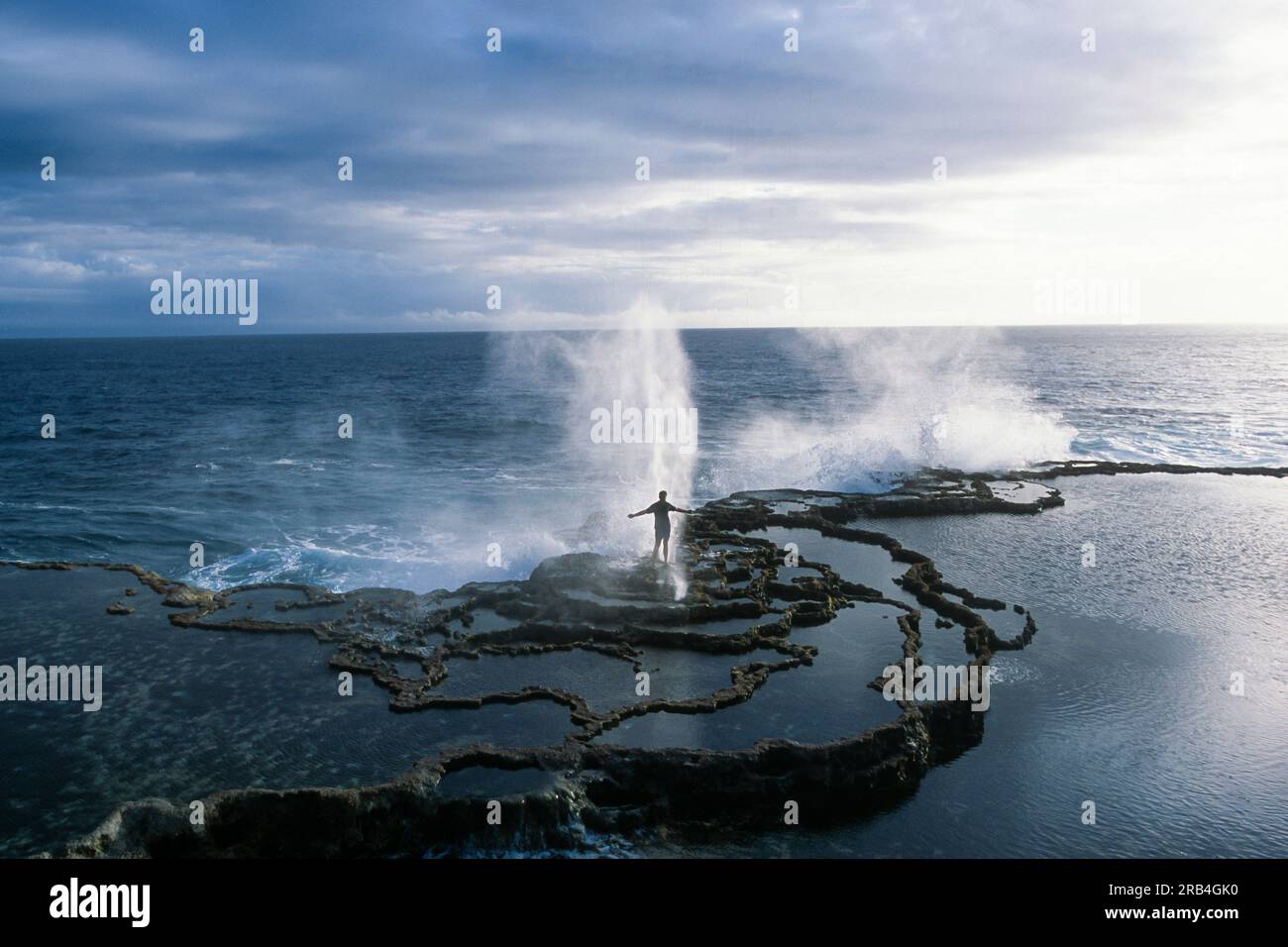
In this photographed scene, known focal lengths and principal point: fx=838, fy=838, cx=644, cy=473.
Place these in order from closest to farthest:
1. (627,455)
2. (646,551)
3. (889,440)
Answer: (646,551) < (889,440) < (627,455)

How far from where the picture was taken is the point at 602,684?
18938 millimetres

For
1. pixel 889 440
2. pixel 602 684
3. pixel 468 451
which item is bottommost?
pixel 602 684

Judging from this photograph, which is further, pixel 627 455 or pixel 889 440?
pixel 627 455

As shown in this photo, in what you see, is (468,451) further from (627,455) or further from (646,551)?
(646,551)

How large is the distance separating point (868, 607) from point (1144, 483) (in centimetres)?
2656

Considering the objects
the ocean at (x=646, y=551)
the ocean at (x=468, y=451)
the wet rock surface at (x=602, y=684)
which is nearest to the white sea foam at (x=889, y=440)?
the ocean at (x=468, y=451)

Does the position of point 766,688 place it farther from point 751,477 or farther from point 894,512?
point 751,477

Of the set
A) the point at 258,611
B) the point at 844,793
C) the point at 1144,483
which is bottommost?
the point at 844,793

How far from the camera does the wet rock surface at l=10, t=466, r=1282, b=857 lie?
1374 centimetres

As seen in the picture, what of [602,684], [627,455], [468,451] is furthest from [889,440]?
[602,684]

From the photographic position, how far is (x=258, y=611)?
79.3 ft

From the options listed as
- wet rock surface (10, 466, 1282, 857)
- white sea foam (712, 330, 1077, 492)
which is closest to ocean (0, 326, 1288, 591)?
white sea foam (712, 330, 1077, 492)

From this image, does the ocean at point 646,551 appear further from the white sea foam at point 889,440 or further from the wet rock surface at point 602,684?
the wet rock surface at point 602,684
